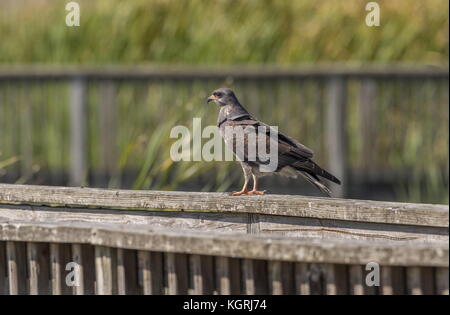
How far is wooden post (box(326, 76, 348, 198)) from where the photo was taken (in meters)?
12.1

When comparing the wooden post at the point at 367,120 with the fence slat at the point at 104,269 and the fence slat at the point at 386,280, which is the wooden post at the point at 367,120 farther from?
the fence slat at the point at 386,280

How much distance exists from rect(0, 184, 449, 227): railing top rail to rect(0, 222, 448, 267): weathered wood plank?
37cm

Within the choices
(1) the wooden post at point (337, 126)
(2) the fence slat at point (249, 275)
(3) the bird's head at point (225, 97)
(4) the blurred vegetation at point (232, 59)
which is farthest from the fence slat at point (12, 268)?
(1) the wooden post at point (337, 126)

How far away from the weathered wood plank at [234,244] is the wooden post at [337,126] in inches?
285

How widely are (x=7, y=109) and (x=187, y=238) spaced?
8866mm

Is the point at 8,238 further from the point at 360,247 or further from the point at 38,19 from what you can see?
the point at 38,19

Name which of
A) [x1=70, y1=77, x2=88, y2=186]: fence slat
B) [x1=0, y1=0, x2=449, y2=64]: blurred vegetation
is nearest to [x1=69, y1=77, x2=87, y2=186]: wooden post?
[x1=70, y1=77, x2=88, y2=186]: fence slat

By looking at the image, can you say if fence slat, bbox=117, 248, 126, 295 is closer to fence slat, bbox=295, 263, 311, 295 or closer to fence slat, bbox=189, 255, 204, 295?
fence slat, bbox=189, 255, 204, 295

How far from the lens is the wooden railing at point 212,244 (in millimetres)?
4508

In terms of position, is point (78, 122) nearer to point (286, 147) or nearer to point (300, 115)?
point (300, 115)

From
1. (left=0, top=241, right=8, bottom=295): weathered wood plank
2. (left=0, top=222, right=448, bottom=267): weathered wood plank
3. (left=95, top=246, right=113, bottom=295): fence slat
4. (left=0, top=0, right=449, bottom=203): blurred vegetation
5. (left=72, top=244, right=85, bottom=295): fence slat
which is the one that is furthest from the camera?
(left=0, top=0, right=449, bottom=203): blurred vegetation

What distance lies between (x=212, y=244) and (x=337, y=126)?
7639 mm

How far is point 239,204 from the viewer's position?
17.7 ft
